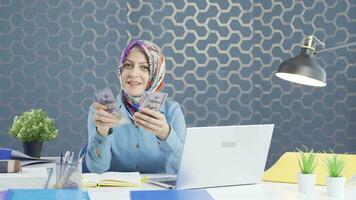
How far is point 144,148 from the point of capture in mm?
3143

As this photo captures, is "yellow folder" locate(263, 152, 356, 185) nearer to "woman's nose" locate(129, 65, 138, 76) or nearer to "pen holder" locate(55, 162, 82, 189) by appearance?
"pen holder" locate(55, 162, 82, 189)

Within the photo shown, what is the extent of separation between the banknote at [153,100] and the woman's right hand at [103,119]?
0.52 feet

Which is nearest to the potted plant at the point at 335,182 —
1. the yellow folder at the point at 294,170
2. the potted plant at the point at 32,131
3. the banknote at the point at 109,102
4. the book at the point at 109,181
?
the yellow folder at the point at 294,170

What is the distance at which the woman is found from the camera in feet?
9.48

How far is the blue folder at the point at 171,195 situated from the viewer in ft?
7.08

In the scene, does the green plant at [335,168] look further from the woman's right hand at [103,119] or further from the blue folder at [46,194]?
the woman's right hand at [103,119]

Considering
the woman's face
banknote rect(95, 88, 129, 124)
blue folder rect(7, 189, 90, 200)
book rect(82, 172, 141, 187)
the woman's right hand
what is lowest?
blue folder rect(7, 189, 90, 200)

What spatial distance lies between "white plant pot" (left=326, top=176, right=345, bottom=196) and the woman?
89cm

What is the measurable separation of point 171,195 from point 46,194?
1.39 feet

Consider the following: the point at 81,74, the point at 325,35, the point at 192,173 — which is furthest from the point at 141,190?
the point at 325,35

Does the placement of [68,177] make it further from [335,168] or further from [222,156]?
[335,168]

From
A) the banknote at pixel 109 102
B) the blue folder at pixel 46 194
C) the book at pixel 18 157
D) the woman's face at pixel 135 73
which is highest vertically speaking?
the woman's face at pixel 135 73

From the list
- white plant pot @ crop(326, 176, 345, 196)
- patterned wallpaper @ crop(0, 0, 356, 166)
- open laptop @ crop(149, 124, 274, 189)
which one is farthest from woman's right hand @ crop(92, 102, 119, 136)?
patterned wallpaper @ crop(0, 0, 356, 166)

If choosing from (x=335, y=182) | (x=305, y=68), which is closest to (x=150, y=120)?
(x=305, y=68)
